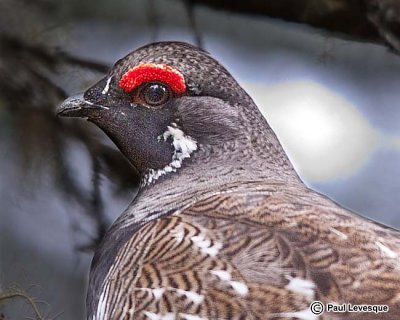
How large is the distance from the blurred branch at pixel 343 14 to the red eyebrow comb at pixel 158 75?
186 centimetres

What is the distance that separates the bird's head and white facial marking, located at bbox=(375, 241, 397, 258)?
0.56 meters

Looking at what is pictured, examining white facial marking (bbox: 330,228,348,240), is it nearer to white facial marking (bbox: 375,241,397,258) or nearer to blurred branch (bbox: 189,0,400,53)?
white facial marking (bbox: 375,241,397,258)

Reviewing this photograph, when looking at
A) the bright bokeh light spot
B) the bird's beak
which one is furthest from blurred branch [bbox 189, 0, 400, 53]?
the bird's beak

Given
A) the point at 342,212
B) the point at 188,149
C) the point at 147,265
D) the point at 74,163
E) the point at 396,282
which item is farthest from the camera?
the point at 74,163

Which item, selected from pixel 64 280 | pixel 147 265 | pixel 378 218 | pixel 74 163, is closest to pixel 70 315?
pixel 64 280

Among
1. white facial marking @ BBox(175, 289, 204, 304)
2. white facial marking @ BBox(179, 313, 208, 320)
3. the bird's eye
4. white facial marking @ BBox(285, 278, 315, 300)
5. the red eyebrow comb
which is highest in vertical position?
the red eyebrow comb

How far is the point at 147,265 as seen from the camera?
1.81 meters

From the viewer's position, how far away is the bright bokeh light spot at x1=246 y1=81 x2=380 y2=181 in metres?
3.80

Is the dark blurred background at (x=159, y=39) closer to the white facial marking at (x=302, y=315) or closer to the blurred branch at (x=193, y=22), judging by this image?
the blurred branch at (x=193, y=22)

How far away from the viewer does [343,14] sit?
12.7 feet

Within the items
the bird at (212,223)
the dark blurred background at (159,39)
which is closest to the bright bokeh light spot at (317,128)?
the dark blurred background at (159,39)

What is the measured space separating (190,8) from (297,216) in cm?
230

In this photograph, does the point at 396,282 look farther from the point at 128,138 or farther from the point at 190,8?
the point at 190,8

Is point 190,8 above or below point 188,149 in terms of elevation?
above
